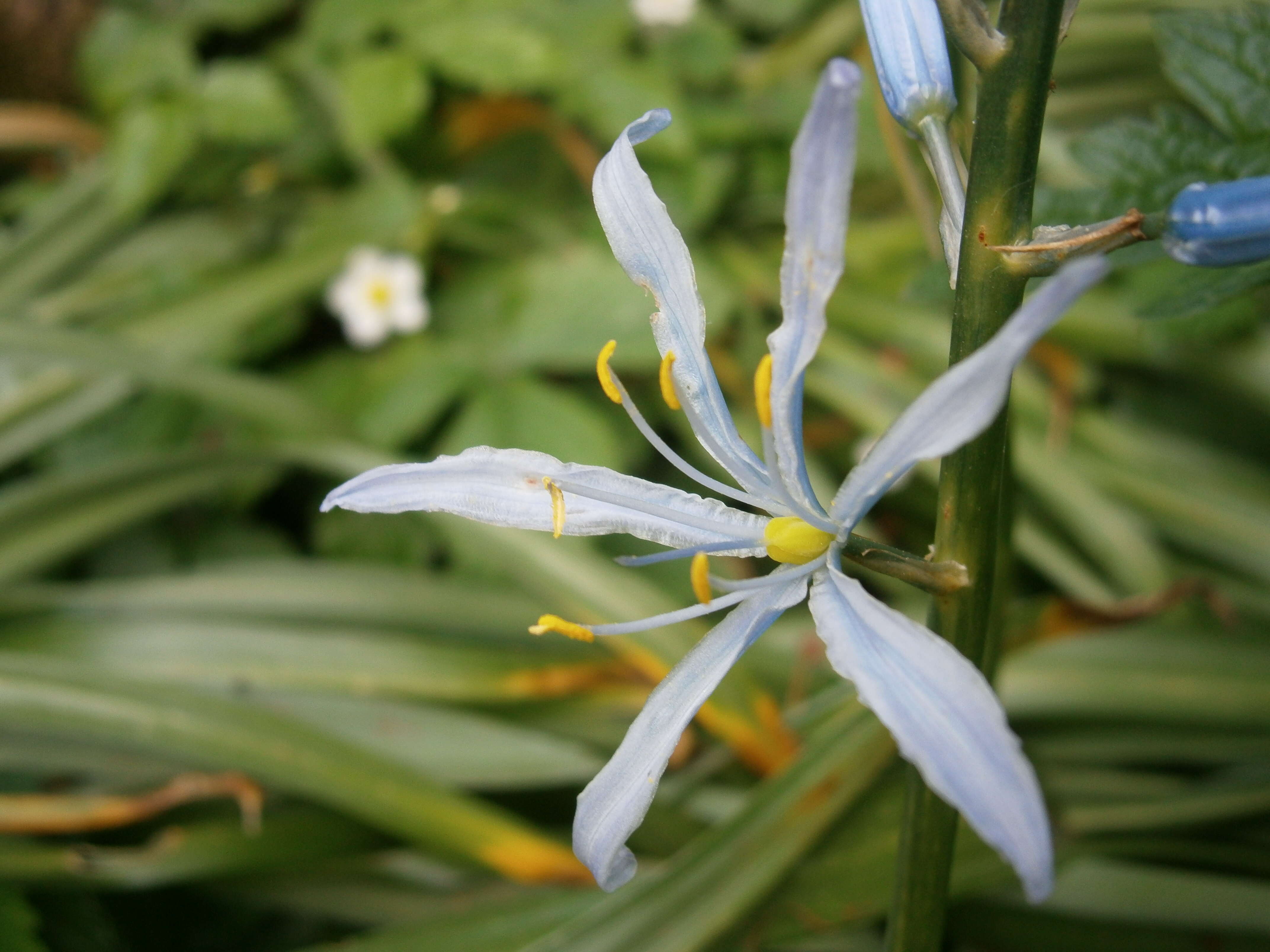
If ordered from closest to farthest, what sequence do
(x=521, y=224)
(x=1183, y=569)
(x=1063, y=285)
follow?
(x=1063, y=285)
(x=1183, y=569)
(x=521, y=224)

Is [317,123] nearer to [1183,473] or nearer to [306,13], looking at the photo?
[306,13]

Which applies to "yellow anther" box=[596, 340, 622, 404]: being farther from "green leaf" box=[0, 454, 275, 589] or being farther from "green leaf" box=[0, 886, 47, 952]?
"green leaf" box=[0, 454, 275, 589]

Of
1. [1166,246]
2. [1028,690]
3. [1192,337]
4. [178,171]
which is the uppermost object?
[1166,246]

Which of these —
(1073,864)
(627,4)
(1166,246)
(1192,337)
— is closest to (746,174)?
(627,4)

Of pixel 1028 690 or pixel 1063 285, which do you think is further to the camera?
pixel 1028 690

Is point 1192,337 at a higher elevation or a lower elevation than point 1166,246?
lower

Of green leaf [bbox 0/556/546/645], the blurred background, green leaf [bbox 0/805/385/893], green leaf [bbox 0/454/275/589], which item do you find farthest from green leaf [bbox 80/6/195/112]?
green leaf [bbox 0/805/385/893]

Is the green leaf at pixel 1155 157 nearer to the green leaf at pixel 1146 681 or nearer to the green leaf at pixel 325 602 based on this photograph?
the green leaf at pixel 1146 681
